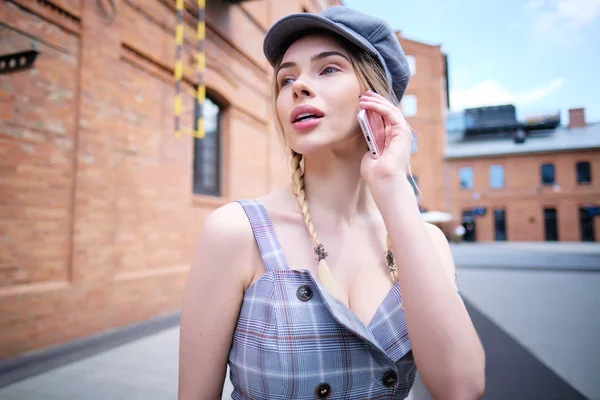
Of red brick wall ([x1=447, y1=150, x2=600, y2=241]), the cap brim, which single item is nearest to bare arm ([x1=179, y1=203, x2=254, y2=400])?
the cap brim

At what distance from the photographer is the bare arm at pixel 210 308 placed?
99 cm

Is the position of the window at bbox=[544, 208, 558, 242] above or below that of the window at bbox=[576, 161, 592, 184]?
below

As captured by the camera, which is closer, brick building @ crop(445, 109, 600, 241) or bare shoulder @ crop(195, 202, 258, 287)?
bare shoulder @ crop(195, 202, 258, 287)

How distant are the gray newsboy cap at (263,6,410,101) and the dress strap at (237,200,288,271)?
55cm

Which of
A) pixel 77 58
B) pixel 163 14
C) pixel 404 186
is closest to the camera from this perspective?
pixel 404 186

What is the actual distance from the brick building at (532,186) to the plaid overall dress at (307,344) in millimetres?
27939

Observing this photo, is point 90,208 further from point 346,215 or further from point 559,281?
point 559,281

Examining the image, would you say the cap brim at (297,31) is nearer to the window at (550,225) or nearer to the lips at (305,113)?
the lips at (305,113)

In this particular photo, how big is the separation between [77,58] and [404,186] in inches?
186

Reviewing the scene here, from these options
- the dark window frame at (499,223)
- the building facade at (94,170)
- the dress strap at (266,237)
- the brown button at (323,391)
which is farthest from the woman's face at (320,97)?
the dark window frame at (499,223)

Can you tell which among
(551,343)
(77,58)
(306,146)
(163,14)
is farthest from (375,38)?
(163,14)

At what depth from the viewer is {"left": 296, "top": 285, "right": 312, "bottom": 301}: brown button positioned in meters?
0.99

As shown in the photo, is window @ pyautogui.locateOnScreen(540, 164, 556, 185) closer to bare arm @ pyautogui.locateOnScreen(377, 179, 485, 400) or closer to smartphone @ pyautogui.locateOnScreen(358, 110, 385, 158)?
smartphone @ pyautogui.locateOnScreen(358, 110, 385, 158)

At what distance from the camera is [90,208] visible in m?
4.33
